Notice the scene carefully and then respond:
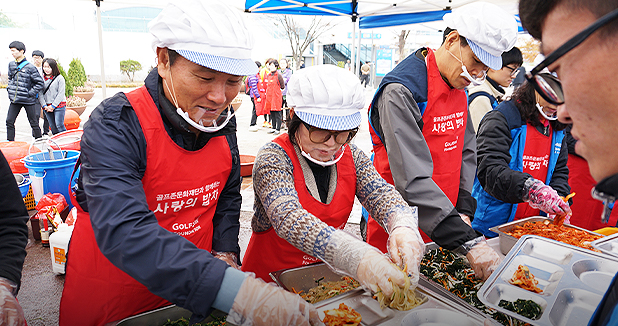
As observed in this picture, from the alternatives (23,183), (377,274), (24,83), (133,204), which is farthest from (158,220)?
(24,83)

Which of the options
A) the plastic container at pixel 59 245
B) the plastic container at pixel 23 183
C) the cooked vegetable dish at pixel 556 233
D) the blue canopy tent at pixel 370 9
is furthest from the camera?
the blue canopy tent at pixel 370 9

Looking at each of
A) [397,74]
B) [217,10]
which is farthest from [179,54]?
[397,74]

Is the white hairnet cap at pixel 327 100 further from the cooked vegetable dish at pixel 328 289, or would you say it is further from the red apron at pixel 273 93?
the red apron at pixel 273 93

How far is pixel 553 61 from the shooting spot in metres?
0.68

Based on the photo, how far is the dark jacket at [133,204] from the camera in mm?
1077

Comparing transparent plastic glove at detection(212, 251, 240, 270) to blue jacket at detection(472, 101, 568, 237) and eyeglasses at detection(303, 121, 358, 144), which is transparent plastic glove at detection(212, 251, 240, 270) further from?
blue jacket at detection(472, 101, 568, 237)

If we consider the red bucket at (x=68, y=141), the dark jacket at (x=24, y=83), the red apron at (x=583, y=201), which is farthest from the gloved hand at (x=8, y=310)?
the dark jacket at (x=24, y=83)

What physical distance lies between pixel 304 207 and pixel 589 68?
56.5 inches

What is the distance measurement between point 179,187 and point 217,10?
74 centimetres

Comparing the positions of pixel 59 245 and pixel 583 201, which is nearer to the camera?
pixel 583 201

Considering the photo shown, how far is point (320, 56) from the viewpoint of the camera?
90.8ft

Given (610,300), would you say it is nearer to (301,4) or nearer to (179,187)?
(179,187)

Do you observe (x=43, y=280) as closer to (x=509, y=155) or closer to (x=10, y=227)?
(x=10, y=227)

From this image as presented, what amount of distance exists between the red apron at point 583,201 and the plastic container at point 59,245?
4.52m
